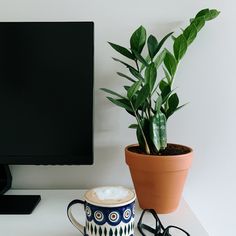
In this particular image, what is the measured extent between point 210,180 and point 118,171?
29 centimetres

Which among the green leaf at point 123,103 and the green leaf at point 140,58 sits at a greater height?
the green leaf at point 140,58

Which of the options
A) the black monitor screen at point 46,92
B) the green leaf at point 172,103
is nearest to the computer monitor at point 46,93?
the black monitor screen at point 46,92

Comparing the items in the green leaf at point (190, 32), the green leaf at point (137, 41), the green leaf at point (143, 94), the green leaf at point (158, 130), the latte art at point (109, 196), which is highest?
the green leaf at point (190, 32)

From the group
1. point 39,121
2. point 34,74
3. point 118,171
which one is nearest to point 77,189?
point 118,171

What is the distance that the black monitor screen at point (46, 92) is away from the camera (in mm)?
750

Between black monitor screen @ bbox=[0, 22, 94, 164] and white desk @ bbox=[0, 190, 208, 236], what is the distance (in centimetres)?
12

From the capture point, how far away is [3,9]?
34.4 inches

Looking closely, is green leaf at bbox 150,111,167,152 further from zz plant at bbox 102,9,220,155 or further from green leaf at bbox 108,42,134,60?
green leaf at bbox 108,42,134,60

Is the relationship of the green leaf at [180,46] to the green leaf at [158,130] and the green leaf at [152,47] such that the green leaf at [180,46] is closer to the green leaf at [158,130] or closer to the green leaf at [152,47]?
the green leaf at [152,47]

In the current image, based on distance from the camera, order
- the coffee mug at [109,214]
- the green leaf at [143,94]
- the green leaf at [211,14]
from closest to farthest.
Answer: the coffee mug at [109,214] → the green leaf at [143,94] → the green leaf at [211,14]

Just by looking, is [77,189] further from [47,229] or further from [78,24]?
[78,24]

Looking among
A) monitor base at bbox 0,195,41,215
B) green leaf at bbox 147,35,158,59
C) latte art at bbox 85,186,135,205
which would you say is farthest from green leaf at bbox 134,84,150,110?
monitor base at bbox 0,195,41,215

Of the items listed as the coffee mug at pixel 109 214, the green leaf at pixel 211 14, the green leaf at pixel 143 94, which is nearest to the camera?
the coffee mug at pixel 109 214

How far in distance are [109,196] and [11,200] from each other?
36 cm
